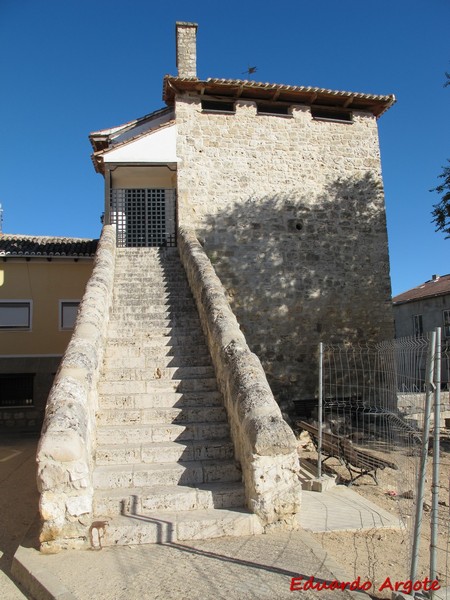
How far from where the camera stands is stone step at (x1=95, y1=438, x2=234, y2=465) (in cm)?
439

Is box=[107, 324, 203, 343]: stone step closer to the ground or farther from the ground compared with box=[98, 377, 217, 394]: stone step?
farther from the ground

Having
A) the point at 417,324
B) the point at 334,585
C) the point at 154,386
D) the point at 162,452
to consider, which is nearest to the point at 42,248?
the point at 154,386

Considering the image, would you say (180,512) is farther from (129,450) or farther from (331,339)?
(331,339)

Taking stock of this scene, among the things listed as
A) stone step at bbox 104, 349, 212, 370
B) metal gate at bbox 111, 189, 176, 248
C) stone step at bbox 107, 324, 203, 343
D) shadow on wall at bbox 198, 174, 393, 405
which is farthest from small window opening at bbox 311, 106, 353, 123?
stone step at bbox 104, 349, 212, 370

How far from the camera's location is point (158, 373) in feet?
18.3

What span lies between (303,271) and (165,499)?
334 inches

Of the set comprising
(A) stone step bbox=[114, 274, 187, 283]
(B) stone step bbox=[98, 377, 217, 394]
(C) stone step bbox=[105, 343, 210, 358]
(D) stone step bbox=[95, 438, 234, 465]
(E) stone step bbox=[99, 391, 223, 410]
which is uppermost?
(A) stone step bbox=[114, 274, 187, 283]

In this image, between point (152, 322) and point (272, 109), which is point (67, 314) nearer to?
point (152, 322)

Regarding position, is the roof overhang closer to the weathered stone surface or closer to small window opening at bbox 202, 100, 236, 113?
small window opening at bbox 202, 100, 236, 113

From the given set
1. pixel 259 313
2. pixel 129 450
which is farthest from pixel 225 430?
pixel 259 313

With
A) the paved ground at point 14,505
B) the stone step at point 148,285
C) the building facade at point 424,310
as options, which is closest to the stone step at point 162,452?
the paved ground at point 14,505

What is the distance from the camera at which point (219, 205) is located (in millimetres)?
11375

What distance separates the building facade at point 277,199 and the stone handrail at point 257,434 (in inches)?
230

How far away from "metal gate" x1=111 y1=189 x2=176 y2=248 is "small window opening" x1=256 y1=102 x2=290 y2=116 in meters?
3.18
